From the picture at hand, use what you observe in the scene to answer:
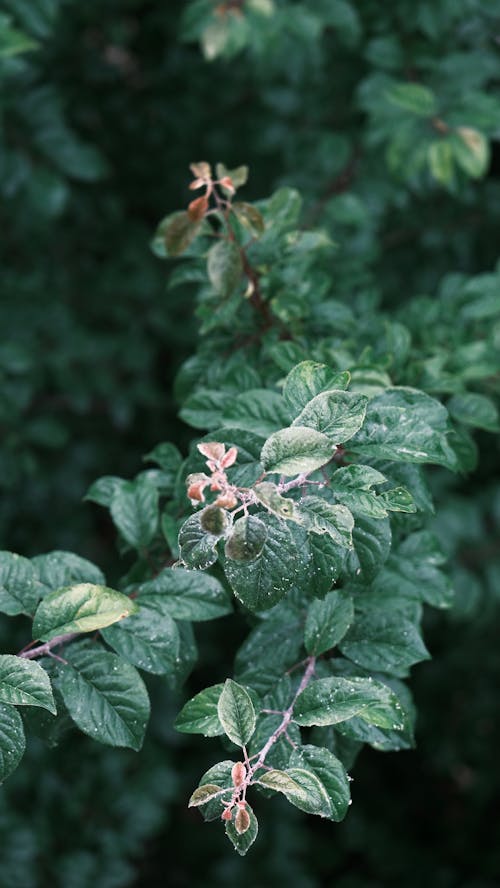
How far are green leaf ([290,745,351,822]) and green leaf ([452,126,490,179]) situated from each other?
118cm

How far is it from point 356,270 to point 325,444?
102 centimetres

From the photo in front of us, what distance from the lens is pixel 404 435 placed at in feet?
3.06

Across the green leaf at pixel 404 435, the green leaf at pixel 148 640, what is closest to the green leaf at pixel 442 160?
the green leaf at pixel 404 435

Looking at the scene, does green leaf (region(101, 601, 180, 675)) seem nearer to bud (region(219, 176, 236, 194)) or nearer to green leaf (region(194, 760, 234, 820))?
green leaf (region(194, 760, 234, 820))

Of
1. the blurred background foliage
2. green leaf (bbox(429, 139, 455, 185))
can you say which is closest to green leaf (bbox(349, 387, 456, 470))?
the blurred background foliage

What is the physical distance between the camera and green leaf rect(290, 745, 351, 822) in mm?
838

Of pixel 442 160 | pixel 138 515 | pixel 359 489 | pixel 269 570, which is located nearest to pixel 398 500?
pixel 359 489

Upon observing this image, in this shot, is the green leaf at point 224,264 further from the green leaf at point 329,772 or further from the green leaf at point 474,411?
the green leaf at point 329,772

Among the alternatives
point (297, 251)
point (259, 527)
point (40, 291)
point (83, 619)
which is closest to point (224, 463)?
point (259, 527)

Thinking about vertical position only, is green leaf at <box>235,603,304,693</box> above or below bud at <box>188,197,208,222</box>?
below

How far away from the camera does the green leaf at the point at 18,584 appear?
3.10 feet

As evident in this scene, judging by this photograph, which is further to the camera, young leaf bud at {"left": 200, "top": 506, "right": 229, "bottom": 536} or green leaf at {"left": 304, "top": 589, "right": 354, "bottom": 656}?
green leaf at {"left": 304, "top": 589, "right": 354, "bottom": 656}

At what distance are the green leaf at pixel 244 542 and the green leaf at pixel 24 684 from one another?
0.21m

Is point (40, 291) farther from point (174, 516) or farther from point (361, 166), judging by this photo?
point (174, 516)
